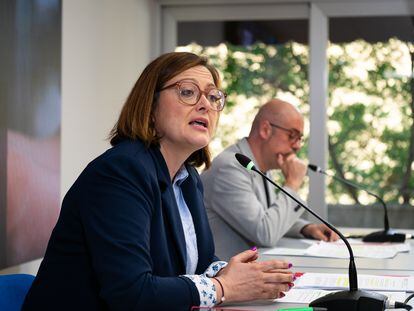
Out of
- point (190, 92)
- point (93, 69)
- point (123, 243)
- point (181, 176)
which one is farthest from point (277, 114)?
point (123, 243)

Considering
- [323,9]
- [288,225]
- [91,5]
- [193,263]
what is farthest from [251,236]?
[323,9]

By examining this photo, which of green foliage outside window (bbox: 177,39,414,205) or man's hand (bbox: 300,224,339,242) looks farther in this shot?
green foliage outside window (bbox: 177,39,414,205)

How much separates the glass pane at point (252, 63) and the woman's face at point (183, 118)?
11.6ft

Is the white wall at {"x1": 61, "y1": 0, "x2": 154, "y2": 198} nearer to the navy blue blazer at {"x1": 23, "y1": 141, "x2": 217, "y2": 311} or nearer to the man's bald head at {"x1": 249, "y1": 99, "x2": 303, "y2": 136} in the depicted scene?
the man's bald head at {"x1": 249, "y1": 99, "x2": 303, "y2": 136}

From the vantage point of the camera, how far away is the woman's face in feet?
6.21

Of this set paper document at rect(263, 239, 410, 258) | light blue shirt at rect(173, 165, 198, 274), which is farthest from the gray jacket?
light blue shirt at rect(173, 165, 198, 274)

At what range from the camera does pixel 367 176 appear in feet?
17.4

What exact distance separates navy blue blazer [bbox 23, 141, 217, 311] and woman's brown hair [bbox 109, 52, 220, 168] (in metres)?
0.08

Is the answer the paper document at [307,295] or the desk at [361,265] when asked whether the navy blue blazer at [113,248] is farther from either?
the desk at [361,265]

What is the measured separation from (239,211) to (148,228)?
140 centimetres

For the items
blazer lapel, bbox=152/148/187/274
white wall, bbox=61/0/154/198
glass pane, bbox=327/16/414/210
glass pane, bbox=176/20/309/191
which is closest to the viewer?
blazer lapel, bbox=152/148/187/274

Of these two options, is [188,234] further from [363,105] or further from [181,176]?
[363,105]

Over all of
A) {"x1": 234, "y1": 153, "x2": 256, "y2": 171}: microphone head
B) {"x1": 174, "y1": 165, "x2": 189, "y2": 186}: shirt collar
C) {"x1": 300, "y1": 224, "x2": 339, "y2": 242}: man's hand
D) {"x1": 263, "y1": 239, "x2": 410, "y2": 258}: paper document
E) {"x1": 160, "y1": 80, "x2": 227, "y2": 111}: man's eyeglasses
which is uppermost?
{"x1": 160, "y1": 80, "x2": 227, "y2": 111}: man's eyeglasses

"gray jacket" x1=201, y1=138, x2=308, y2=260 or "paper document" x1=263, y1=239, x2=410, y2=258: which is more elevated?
"gray jacket" x1=201, y1=138, x2=308, y2=260
